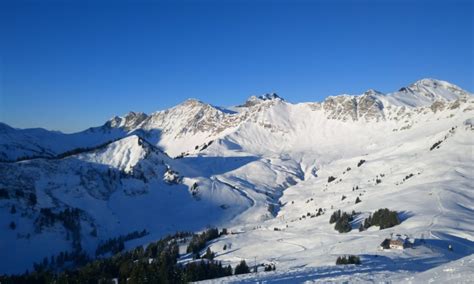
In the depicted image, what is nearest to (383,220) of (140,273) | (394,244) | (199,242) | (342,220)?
(342,220)

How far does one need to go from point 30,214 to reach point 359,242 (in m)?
139

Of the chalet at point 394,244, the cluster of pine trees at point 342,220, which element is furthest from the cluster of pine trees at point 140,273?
the cluster of pine trees at point 342,220

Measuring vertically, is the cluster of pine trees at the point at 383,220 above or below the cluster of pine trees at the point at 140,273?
above

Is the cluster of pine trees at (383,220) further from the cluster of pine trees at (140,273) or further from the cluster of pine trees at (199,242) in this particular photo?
the cluster of pine trees at (199,242)

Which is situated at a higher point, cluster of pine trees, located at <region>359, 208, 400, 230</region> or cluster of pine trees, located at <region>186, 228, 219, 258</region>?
cluster of pine trees, located at <region>359, 208, 400, 230</region>

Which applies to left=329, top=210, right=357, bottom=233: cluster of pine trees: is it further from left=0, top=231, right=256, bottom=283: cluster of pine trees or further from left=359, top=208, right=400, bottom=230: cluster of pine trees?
left=0, top=231, right=256, bottom=283: cluster of pine trees

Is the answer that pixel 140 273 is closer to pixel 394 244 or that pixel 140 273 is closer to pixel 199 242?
pixel 394 244

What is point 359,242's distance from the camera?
381 ft

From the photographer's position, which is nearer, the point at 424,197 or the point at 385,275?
the point at 385,275

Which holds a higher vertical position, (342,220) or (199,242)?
(342,220)

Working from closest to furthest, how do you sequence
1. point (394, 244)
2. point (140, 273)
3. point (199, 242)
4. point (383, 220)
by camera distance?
point (140, 273) → point (394, 244) → point (383, 220) → point (199, 242)

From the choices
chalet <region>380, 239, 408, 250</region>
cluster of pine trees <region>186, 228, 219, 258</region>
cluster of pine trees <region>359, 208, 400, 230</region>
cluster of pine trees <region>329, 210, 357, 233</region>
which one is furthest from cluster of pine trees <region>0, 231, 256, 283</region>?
cluster of pine trees <region>359, 208, 400, 230</region>

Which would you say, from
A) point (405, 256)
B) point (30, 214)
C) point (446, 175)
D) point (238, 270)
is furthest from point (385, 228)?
point (30, 214)

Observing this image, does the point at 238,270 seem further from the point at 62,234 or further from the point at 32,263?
the point at 62,234
